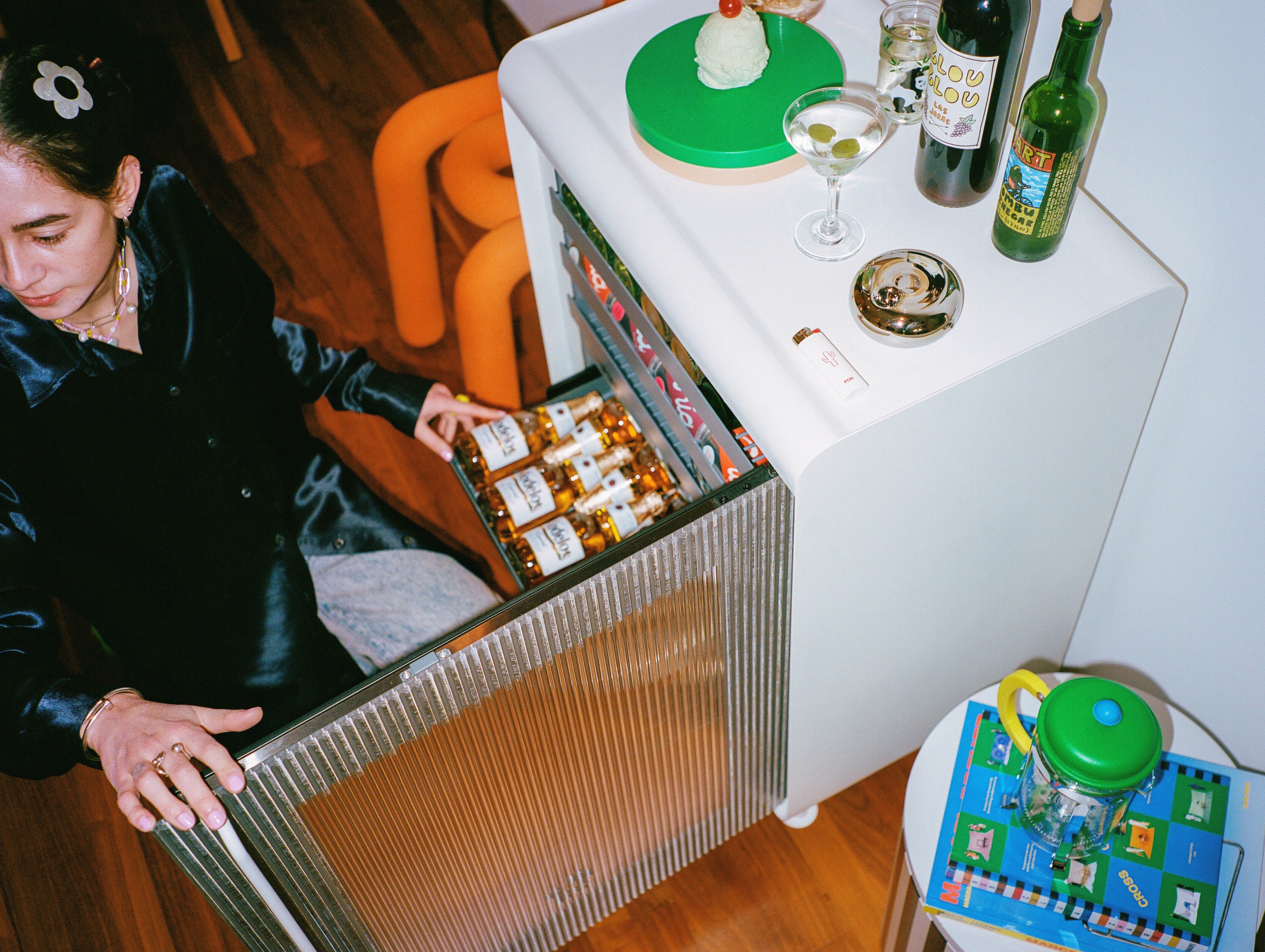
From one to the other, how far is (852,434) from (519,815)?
61 centimetres

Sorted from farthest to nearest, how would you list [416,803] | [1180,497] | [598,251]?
[598,251] → [1180,497] → [416,803]

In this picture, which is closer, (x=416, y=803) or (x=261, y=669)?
(x=416, y=803)

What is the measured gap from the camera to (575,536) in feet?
5.05

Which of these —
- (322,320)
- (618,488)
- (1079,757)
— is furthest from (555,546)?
(322,320)

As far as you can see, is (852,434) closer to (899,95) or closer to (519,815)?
(899,95)

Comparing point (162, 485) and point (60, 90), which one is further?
point (162, 485)

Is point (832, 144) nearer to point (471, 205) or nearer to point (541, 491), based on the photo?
point (541, 491)

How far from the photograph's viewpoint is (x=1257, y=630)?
51.3 inches

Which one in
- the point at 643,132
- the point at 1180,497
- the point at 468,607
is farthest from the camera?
the point at 468,607

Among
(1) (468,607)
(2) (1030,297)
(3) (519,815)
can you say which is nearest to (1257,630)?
(2) (1030,297)

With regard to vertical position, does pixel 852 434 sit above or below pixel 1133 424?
above

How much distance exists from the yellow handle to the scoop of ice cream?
75 centimetres

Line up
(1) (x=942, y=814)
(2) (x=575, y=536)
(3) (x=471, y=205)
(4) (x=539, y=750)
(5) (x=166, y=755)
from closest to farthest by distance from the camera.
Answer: (5) (x=166, y=755)
(4) (x=539, y=750)
(1) (x=942, y=814)
(2) (x=575, y=536)
(3) (x=471, y=205)

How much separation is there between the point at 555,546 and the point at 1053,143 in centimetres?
84
